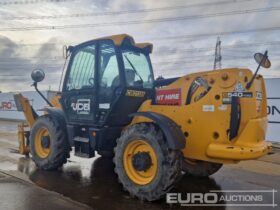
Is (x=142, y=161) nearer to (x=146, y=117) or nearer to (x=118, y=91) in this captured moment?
(x=146, y=117)

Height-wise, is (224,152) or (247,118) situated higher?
(247,118)

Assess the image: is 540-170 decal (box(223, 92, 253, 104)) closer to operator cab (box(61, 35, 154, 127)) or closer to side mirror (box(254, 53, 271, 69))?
side mirror (box(254, 53, 271, 69))

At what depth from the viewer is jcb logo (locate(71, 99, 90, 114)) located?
6766 millimetres

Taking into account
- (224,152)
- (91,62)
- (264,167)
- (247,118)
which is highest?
(91,62)

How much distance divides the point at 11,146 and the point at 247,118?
8448mm

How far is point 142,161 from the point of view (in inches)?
218

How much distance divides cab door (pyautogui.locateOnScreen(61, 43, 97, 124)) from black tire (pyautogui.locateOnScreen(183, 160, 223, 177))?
2.17 m

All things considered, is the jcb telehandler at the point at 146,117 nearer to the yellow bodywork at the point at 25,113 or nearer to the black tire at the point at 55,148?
the black tire at the point at 55,148

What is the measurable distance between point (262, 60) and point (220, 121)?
1.21 metres

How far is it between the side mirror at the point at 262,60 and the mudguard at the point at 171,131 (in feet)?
5.54

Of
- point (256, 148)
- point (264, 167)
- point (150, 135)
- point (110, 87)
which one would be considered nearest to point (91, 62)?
point (110, 87)

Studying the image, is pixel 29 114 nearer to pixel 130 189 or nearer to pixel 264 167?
pixel 130 189

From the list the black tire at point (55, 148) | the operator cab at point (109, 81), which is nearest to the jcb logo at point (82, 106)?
the operator cab at point (109, 81)

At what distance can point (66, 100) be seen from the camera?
7.32 metres
